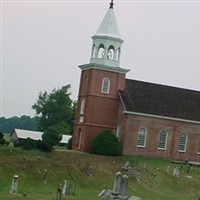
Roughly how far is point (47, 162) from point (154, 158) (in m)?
16.4

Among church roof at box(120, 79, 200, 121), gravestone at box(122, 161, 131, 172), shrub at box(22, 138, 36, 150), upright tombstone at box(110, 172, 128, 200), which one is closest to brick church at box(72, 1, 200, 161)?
church roof at box(120, 79, 200, 121)

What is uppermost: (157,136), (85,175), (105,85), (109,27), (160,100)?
(109,27)

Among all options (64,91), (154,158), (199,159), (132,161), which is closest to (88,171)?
(132,161)

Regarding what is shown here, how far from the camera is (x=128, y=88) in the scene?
62906 mm

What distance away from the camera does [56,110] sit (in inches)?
4023

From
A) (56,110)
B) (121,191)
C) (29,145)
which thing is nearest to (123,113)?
(29,145)

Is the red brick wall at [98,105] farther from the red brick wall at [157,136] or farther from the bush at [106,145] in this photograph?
the red brick wall at [157,136]

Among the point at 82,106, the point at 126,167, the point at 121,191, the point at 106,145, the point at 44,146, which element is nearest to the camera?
the point at 121,191

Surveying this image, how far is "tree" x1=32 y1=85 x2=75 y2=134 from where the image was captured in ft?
332

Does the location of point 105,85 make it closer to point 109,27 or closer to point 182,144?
point 109,27

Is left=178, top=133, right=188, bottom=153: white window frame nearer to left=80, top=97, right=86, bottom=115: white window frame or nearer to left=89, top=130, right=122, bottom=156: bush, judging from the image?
left=89, top=130, right=122, bottom=156: bush

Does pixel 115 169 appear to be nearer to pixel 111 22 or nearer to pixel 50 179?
pixel 50 179

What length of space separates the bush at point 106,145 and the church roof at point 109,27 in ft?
36.2

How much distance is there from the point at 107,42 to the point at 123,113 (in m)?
8.01
